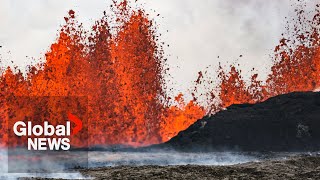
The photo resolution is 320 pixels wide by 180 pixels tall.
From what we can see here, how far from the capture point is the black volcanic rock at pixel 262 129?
3077cm

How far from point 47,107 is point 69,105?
8.04ft

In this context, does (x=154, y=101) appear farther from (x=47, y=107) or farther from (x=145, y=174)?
(x=145, y=174)

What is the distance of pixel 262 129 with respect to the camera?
32.6 m

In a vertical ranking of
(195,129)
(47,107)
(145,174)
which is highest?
(47,107)

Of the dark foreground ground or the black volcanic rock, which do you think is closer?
the dark foreground ground

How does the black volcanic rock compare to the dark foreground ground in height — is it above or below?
above

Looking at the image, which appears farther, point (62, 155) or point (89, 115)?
point (89, 115)

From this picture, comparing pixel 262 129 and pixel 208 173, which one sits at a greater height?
pixel 262 129

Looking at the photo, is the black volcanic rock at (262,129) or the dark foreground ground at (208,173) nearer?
the dark foreground ground at (208,173)

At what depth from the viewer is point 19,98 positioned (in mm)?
52750

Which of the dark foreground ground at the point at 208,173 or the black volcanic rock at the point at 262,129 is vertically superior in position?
the black volcanic rock at the point at 262,129

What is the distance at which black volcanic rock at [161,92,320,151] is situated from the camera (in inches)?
1211

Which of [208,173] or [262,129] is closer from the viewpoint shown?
[208,173]

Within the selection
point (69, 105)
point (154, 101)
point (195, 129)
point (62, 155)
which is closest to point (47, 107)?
point (69, 105)
